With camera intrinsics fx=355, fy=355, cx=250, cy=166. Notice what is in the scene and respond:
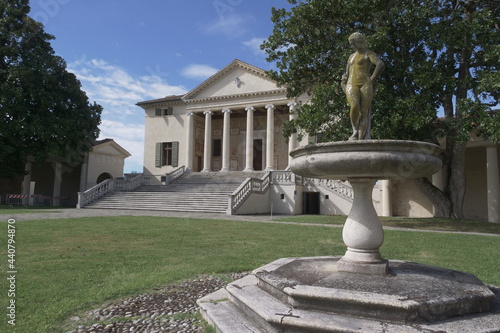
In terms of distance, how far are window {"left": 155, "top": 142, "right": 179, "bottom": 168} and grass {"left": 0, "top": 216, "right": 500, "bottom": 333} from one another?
20826 millimetres

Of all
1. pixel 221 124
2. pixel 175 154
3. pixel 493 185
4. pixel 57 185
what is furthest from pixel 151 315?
pixel 221 124

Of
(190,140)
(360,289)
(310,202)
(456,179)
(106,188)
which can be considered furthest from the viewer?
(190,140)

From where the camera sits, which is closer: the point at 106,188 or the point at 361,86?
the point at 361,86

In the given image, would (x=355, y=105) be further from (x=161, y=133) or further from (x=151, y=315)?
(x=161, y=133)

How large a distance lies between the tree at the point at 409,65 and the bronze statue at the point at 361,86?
9.24 metres

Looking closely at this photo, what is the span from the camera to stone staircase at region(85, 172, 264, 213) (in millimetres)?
22781

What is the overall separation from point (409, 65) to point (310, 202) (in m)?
13.2

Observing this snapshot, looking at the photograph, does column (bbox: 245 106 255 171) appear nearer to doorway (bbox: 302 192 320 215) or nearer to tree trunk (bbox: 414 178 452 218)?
doorway (bbox: 302 192 320 215)

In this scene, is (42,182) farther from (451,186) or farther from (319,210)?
(451,186)

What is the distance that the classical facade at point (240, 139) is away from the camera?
23281 millimetres

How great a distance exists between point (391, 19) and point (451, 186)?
8553 mm

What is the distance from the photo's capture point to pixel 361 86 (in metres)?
5.08

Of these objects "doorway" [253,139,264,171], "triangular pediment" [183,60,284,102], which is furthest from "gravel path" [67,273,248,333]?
"doorway" [253,139,264,171]

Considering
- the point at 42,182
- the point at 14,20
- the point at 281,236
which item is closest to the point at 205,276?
the point at 281,236
